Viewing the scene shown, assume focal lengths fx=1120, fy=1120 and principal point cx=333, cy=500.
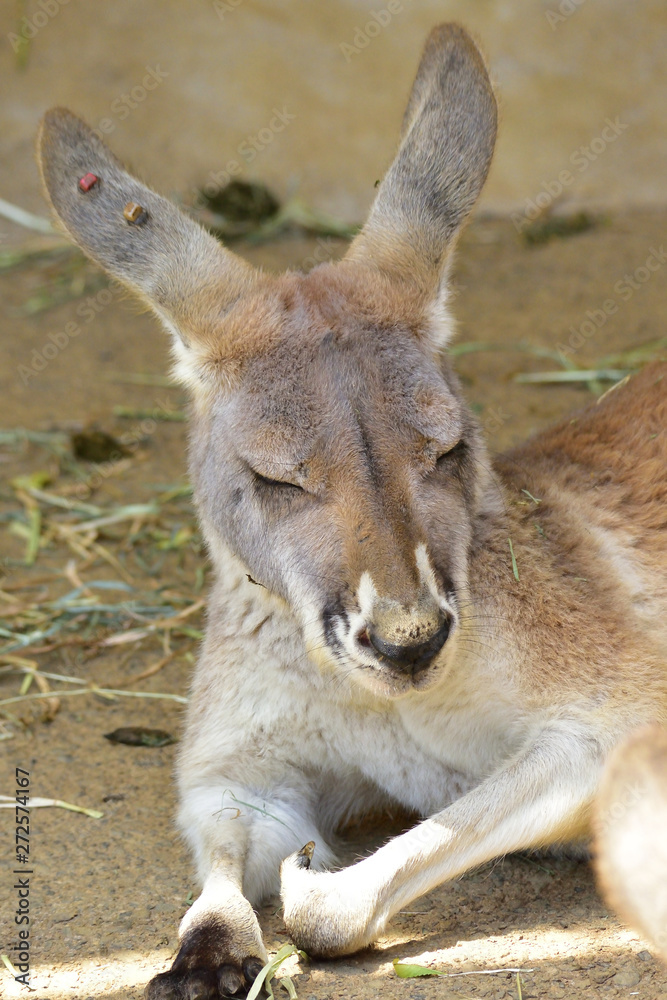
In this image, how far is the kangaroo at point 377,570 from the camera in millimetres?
2986

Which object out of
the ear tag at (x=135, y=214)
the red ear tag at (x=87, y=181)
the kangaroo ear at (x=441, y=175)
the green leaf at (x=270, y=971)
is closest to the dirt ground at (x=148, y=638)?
the green leaf at (x=270, y=971)

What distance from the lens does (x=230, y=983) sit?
2.81 metres

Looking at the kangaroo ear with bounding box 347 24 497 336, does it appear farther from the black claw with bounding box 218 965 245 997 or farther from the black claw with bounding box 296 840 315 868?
the black claw with bounding box 218 965 245 997

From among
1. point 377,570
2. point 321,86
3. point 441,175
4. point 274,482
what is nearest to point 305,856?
point 377,570

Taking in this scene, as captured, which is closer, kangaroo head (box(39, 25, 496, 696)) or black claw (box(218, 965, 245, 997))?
black claw (box(218, 965, 245, 997))

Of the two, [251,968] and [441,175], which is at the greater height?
[441,175]

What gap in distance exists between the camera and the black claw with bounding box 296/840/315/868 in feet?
10.5

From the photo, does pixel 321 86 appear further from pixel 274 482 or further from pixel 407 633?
pixel 407 633

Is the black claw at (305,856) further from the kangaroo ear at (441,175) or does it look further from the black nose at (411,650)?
the kangaroo ear at (441,175)

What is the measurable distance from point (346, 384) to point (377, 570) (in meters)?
0.59

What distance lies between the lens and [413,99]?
3.88 m

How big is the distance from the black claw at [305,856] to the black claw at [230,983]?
0.41 meters

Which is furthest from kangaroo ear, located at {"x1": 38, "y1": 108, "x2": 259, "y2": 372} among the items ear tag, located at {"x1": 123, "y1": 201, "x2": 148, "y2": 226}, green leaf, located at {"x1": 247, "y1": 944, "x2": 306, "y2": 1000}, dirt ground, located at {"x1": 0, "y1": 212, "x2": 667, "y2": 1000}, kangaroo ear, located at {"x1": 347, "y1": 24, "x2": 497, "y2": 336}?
green leaf, located at {"x1": 247, "y1": 944, "x2": 306, "y2": 1000}

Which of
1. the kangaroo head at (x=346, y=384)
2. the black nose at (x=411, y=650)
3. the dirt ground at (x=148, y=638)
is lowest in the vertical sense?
the dirt ground at (x=148, y=638)
